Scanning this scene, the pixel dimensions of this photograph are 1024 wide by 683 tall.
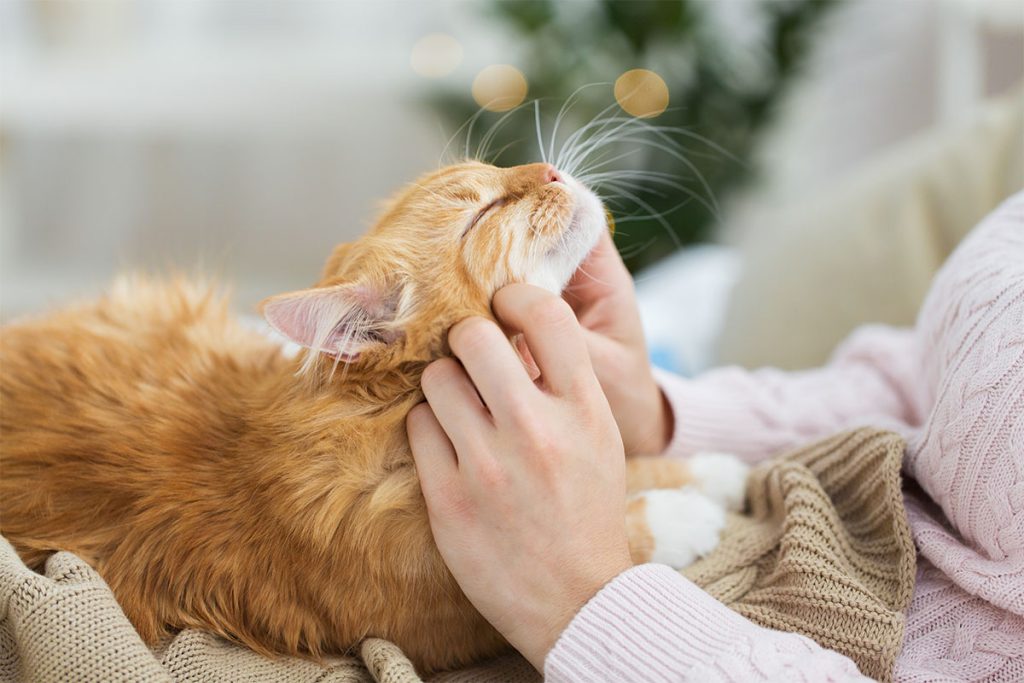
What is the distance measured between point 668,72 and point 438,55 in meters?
1.31

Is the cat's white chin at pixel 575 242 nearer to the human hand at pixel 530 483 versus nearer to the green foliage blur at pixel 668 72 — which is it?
the human hand at pixel 530 483

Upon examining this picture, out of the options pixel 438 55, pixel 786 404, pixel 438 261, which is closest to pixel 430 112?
pixel 438 55

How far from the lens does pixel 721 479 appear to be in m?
1.17

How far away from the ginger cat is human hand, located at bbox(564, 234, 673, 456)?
0.22ft

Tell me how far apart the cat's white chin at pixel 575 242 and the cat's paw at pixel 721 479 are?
1.06 ft

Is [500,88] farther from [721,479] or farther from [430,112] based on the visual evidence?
[721,479]

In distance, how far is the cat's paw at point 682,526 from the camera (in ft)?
3.31

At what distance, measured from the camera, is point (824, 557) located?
0.87 meters

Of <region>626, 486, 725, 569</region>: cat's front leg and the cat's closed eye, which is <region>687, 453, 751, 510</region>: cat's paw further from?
the cat's closed eye

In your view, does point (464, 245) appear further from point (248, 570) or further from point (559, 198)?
point (248, 570)

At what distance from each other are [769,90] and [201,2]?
2.76 metres

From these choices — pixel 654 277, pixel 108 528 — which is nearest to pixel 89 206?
pixel 654 277

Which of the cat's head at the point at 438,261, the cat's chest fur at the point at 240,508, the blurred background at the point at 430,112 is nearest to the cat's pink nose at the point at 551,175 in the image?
the cat's head at the point at 438,261

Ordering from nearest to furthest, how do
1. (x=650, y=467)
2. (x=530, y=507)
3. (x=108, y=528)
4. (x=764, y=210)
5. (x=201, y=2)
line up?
(x=530, y=507)
(x=108, y=528)
(x=650, y=467)
(x=764, y=210)
(x=201, y=2)
